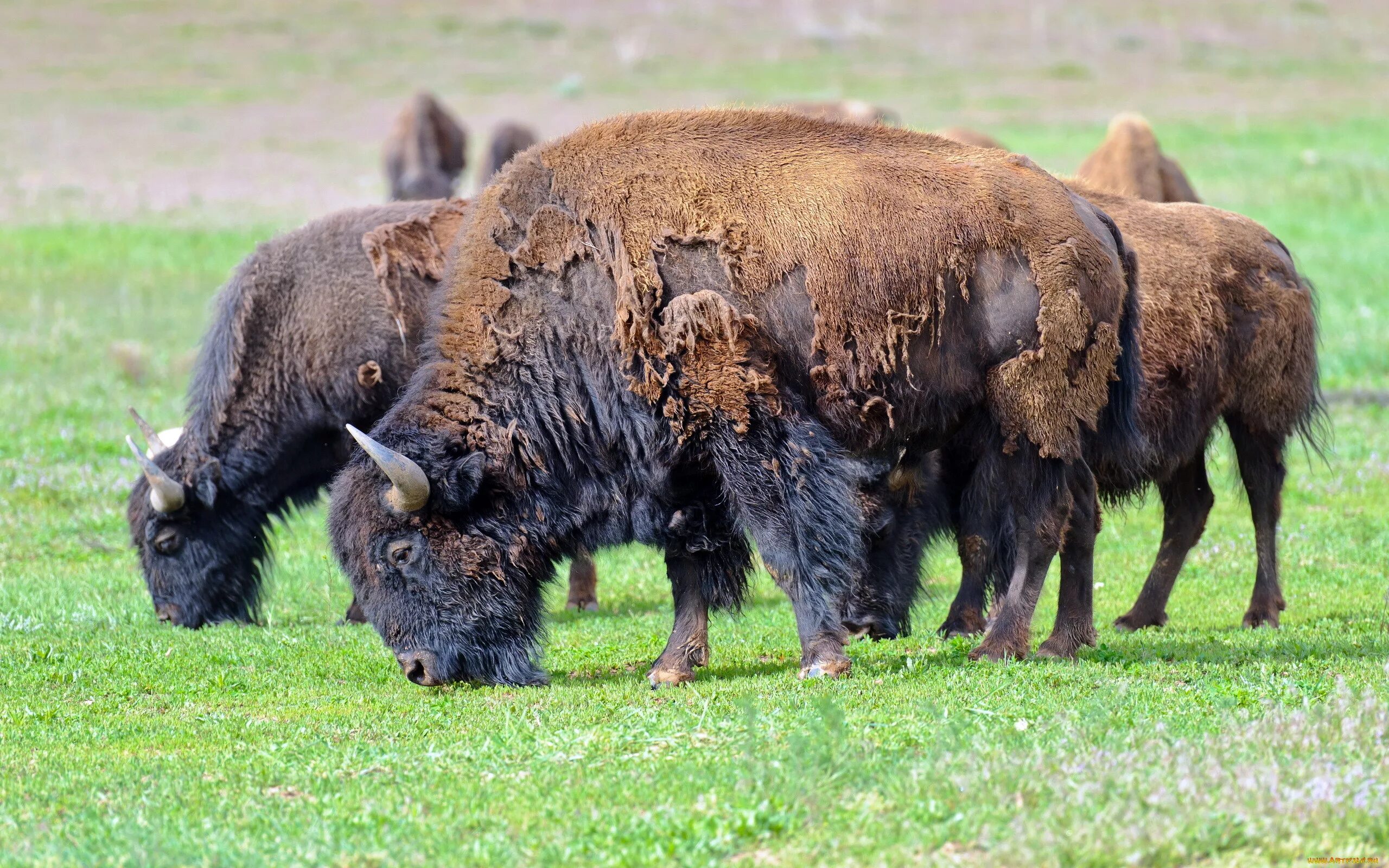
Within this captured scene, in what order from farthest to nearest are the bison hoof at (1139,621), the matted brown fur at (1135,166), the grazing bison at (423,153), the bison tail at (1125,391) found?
the grazing bison at (423,153) < the matted brown fur at (1135,166) < the bison hoof at (1139,621) < the bison tail at (1125,391)

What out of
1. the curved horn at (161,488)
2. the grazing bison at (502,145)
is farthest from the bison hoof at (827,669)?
the grazing bison at (502,145)

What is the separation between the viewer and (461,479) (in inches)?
283

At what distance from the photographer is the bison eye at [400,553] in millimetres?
7262

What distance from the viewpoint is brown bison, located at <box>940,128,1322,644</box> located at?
352 inches

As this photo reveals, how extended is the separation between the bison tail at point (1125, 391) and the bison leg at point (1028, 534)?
0.33 metres

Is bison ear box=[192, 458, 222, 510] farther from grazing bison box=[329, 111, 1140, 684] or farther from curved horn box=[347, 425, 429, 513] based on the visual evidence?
curved horn box=[347, 425, 429, 513]

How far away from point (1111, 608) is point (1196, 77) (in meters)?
47.5

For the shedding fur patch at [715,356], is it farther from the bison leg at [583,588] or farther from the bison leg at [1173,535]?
the bison leg at [583,588]

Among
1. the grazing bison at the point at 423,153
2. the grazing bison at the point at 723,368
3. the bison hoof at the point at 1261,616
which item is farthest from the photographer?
the grazing bison at the point at 423,153

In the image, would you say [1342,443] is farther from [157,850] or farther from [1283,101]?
[1283,101]

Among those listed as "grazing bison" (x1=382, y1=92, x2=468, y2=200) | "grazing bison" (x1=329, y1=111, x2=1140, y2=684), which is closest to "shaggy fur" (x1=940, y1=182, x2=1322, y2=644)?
"grazing bison" (x1=329, y1=111, x2=1140, y2=684)

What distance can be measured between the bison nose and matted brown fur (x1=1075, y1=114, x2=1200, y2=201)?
8.95 metres

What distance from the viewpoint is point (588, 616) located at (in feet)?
33.3

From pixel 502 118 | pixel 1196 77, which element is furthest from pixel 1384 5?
pixel 502 118
